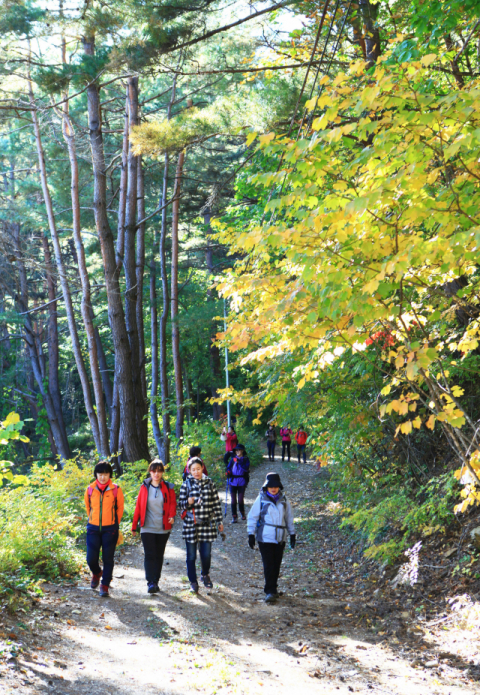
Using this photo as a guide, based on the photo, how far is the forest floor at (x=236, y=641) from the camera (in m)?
4.35

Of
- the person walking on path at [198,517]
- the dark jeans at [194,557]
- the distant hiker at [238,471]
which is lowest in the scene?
the dark jeans at [194,557]

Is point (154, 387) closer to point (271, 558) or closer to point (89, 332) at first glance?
point (89, 332)

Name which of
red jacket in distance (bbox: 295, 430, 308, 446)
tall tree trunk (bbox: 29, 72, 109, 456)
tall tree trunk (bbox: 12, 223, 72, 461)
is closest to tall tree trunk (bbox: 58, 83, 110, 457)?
tall tree trunk (bbox: 29, 72, 109, 456)

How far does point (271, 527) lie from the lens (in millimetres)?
6672

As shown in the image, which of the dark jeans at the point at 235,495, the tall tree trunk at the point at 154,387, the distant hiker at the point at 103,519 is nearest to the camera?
the distant hiker at the point at 103,519

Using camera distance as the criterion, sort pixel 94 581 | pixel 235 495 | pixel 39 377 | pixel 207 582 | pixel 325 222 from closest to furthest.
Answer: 1. pixel 325 222
2. pixel 94 581
3. pixel 207 582
4. pixel 235 495
5. pixel 39 377

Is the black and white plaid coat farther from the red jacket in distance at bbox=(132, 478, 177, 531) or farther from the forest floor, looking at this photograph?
the forest floor

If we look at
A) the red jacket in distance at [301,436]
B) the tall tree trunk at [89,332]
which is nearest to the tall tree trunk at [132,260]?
the tall tree trunk at [89,332]

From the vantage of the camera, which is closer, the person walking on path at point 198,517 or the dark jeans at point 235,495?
the person walking on path at point 198,517

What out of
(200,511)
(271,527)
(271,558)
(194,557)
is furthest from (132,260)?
(271,558)

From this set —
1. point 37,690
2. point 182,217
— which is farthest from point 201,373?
point 37,690

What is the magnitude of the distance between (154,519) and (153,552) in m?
0.40

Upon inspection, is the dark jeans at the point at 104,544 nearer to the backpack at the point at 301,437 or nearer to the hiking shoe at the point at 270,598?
the hiking shoe at the point at 270,598

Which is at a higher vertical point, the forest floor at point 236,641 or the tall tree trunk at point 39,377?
the tall tree trunk at point 39,377
